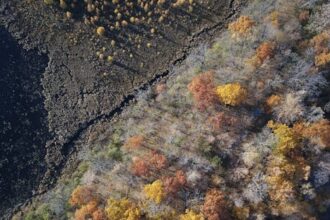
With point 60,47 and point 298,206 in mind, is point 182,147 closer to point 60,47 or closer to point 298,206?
point 298,206

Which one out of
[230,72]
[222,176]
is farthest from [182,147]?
[230,72]

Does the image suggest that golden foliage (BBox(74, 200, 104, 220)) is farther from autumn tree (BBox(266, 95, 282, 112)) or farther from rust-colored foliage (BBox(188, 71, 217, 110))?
autumn tree (BBox(266, 95, 282, 112))

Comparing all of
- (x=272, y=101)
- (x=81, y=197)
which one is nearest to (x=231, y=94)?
(x=272, y=101)

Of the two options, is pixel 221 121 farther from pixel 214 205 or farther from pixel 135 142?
pixel 135 142

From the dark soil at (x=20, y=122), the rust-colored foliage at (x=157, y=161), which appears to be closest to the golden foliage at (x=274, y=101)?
the rust-colored foliage at (x=157, y=161)

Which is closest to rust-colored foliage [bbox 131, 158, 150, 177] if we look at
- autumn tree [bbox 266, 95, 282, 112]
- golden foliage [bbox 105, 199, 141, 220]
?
golden foliage [bbox 105, 199, 141, 220]

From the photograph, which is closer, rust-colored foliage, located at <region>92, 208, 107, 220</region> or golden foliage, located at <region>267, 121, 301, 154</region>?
rust-colored foliage, located at <region>92, 208, 107, 220</region>
